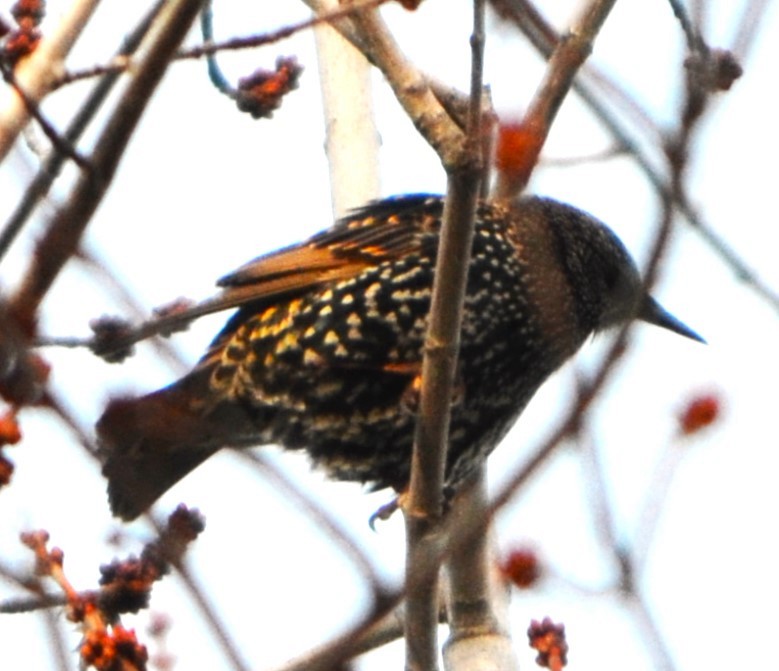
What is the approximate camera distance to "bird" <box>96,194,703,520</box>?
4.13 metres

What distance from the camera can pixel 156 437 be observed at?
8.20 ft

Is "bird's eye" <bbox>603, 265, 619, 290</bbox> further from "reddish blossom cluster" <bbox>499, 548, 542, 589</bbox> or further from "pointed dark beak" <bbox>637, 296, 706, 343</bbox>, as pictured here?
"reddish blossom cluster" <bbox>499, 548, 542, 589</bbox>

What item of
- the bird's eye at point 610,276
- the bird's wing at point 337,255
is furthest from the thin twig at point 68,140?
the bird's eye at point 610,276

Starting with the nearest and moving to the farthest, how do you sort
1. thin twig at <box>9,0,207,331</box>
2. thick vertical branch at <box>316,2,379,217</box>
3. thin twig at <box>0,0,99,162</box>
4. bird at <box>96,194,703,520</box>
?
1. thin twig at <box>9,0,207,331</box>
2. thin twig at <box>0,0,99,162</box>
3. bird at <box>96,194,703,520</box>
4. thick vertical branch at <box>316,2,379,217</box>

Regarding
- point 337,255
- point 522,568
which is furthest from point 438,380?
point 337,255

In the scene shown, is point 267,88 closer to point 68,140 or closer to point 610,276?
point 68,140

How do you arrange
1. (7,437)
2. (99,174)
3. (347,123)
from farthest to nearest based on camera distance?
(347,123), (7,437), (99,174)

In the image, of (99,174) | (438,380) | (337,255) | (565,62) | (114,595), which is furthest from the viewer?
(337,255)

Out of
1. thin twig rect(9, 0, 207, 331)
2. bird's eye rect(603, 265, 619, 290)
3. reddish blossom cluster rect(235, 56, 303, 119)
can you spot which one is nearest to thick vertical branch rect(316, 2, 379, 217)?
bird's eye rect(603, 265, 619, 290)

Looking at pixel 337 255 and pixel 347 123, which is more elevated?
pixel 347 123

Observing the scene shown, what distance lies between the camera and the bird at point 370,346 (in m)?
4.13

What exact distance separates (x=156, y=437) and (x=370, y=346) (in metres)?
1.67

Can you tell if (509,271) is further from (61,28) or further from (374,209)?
(61,28)

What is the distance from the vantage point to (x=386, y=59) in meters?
2.82
